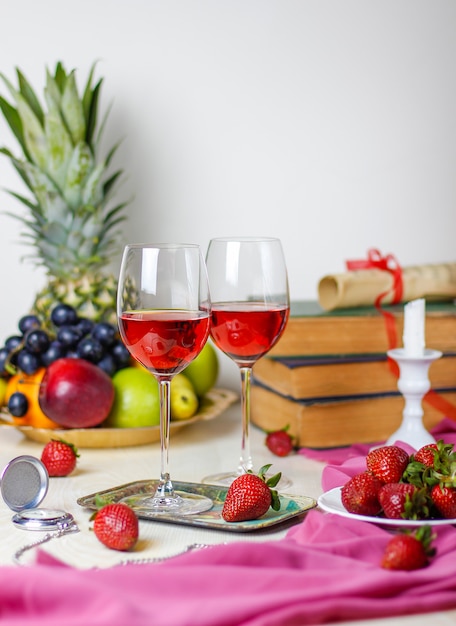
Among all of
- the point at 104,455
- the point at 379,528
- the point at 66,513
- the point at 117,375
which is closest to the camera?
the point at 379,528

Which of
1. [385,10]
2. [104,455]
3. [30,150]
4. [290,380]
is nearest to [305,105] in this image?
[385,10]

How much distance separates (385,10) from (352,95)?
197mm

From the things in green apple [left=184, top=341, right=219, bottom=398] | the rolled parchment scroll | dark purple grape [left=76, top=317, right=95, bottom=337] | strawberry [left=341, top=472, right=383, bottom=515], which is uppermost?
the rolled parchment scroll

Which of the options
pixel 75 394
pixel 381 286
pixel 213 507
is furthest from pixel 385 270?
pixel 213 507

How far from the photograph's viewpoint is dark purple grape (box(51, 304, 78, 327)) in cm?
162

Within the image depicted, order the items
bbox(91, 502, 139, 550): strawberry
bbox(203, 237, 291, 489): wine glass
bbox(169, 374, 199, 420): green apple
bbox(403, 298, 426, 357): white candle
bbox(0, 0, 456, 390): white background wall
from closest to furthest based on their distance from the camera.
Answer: bbox(91, 502, 139, 550): strawberry, bbox(203, 237, 291, 489): wine glass, bbox(403, 298, 426, 357): white candle, bbox(169, 374, 199, 420): green apple, bbox(0, 0, 456, 390): white background wall

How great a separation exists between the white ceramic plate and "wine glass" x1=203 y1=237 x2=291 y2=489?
0.22 m

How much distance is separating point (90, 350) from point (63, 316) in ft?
0.32

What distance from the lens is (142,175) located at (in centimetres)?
191

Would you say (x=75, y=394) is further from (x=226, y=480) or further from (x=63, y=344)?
(x=226, y=480)

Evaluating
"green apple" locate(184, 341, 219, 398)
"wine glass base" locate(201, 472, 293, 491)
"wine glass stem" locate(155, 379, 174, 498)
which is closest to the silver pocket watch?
"wine glass stem" locate(155, 379, 174, 498)

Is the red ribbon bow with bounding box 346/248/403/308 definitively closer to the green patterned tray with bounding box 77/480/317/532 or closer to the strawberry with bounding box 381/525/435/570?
the green patterned tray with bounding box 77/480/317/532

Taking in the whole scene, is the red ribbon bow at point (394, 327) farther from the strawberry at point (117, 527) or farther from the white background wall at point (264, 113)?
the strawberry at point (117, 527)

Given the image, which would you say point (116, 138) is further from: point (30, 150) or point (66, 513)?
point (66, 513)
